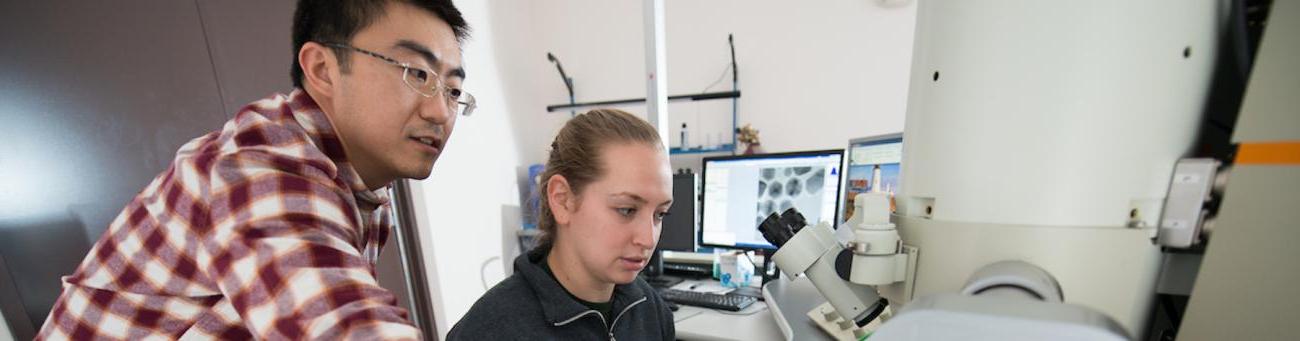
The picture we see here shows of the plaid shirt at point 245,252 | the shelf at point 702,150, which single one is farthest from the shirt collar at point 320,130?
the shelf at point 702,150

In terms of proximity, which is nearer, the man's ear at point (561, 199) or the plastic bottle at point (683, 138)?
the man's ear at point (561, 199)

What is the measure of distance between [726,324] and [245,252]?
113 cm

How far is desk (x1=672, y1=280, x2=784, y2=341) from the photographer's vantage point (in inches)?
46.6

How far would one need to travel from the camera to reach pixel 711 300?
4.54ft

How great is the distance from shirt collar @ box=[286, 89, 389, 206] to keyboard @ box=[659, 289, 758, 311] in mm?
1060

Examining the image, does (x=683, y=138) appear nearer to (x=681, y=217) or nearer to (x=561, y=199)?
(x=681, y=217)

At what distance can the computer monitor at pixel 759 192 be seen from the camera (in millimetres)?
1426

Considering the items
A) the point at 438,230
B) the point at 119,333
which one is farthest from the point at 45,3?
the point at 438,230

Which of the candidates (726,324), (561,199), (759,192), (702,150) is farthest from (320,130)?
(702,150)

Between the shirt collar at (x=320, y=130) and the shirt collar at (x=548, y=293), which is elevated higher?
the shirt collar at (x=320, y=130)

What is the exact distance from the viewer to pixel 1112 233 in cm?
36

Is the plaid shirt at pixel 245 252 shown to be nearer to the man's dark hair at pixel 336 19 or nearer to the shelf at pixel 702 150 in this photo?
the man's dark hair at pixel 336 19

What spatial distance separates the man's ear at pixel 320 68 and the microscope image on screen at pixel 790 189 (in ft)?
4.15

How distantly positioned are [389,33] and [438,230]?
1.48m
